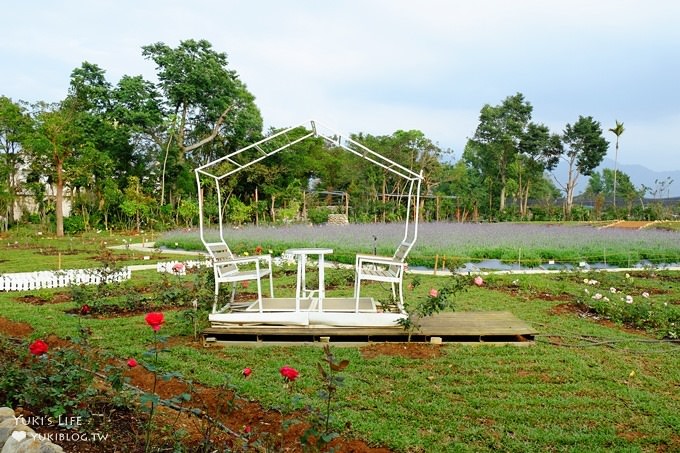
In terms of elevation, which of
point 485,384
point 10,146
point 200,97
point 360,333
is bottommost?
point 485,384

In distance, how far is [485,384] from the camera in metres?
4.05

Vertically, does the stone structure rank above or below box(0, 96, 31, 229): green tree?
below

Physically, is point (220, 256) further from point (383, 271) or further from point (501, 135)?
point (501, 135)

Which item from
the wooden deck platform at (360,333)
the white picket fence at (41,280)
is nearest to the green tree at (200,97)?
the white picket fence at (41,280)

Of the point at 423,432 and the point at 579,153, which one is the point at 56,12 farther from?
the point at 579,153

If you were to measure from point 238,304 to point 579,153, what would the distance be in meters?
41.2

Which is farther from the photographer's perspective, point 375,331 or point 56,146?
point 56,146

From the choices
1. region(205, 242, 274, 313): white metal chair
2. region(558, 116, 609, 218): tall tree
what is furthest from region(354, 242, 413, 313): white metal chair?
region(558, 116, 609, 218): tall tree

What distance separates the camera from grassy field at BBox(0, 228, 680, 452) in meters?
3.16

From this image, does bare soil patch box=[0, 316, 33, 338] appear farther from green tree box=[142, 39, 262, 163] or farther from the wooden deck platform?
green tree box=[142, 39, 262, 163]

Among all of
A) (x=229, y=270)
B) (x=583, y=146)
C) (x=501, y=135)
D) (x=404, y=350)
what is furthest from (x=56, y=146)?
(x=583, y=146)

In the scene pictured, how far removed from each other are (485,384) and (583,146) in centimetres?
4151

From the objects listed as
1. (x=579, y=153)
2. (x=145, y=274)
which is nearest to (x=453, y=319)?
(x=145, y=274)

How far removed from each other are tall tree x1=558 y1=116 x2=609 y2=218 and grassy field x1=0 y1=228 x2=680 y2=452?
3773cm
